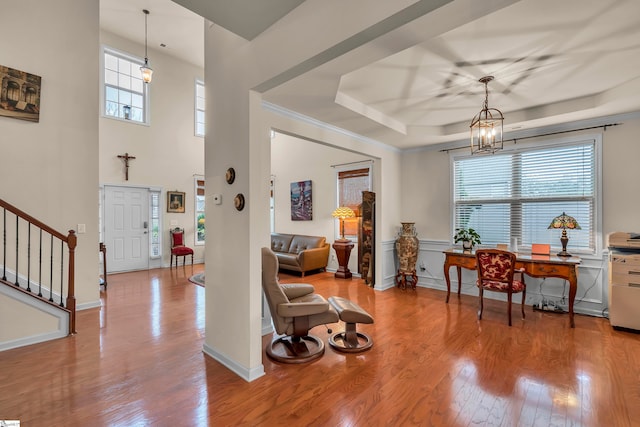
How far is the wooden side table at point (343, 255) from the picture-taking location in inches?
239

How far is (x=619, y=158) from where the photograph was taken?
149 inches

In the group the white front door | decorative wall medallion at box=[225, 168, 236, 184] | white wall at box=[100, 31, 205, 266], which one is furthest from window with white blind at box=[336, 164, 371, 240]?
the white front door

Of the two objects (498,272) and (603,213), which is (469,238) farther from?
(603,213)

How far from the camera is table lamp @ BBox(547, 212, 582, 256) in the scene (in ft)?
12.4

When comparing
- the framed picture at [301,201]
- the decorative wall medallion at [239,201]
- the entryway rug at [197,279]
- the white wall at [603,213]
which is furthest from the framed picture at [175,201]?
the white wall at [603,213]

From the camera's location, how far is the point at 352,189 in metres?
6.36

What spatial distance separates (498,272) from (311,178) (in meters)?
4.51

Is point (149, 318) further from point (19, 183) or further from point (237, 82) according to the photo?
point (237, 82)

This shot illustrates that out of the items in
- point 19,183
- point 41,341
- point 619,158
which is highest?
point 619,158

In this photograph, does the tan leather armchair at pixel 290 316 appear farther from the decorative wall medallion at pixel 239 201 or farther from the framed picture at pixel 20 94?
the framed picture at pixel 20 94

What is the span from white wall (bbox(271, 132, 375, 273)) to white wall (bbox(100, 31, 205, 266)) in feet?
7.47

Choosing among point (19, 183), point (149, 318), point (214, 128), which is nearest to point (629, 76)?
point (214, 128)

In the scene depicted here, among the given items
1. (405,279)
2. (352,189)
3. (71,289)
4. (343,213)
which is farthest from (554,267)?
(71,289)

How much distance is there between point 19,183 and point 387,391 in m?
4.79
